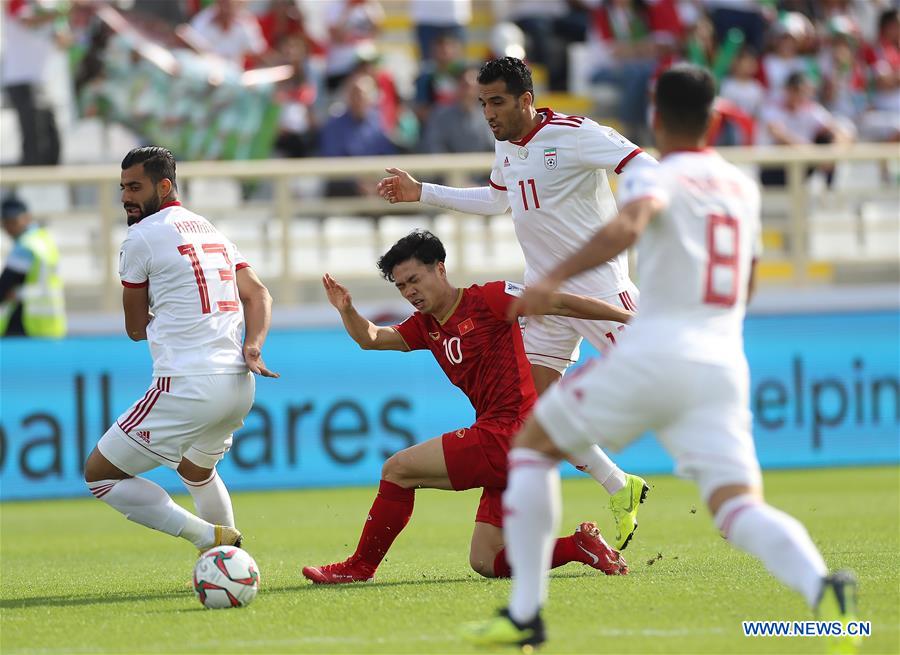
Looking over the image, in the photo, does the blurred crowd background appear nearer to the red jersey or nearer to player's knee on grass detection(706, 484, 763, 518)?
the red jersey

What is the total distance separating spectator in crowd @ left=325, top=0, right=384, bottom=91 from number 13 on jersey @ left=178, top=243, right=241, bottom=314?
1032 centimetres

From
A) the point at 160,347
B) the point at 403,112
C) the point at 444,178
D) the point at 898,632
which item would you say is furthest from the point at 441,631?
the point at 403,112

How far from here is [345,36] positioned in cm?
1802

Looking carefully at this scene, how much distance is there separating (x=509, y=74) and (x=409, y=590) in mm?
2625

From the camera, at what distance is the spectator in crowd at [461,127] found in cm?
1659

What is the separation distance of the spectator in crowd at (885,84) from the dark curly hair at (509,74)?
12.2m

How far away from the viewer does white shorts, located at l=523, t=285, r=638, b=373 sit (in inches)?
312

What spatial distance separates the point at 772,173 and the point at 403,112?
449cm

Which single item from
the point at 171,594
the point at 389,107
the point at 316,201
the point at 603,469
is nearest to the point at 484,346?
the point at 603,469

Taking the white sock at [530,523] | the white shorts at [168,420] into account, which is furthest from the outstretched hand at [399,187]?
the white sock at [530,523]

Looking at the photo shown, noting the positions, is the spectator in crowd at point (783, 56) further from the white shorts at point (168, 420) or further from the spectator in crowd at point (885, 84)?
the white shorts at point (168, 420)

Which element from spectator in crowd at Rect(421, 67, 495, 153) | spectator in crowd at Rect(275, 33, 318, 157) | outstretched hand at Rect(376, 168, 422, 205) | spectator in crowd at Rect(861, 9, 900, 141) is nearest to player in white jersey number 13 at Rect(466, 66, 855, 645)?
outstretched hand at Rect(376, 168, 422, 205)

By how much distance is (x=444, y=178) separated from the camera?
15039mm

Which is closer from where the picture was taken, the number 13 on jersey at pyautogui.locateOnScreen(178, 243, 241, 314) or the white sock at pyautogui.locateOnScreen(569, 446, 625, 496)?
the number 13 on jersey at pyautogui.locateOnScreen(178, 243, 241, 314)
